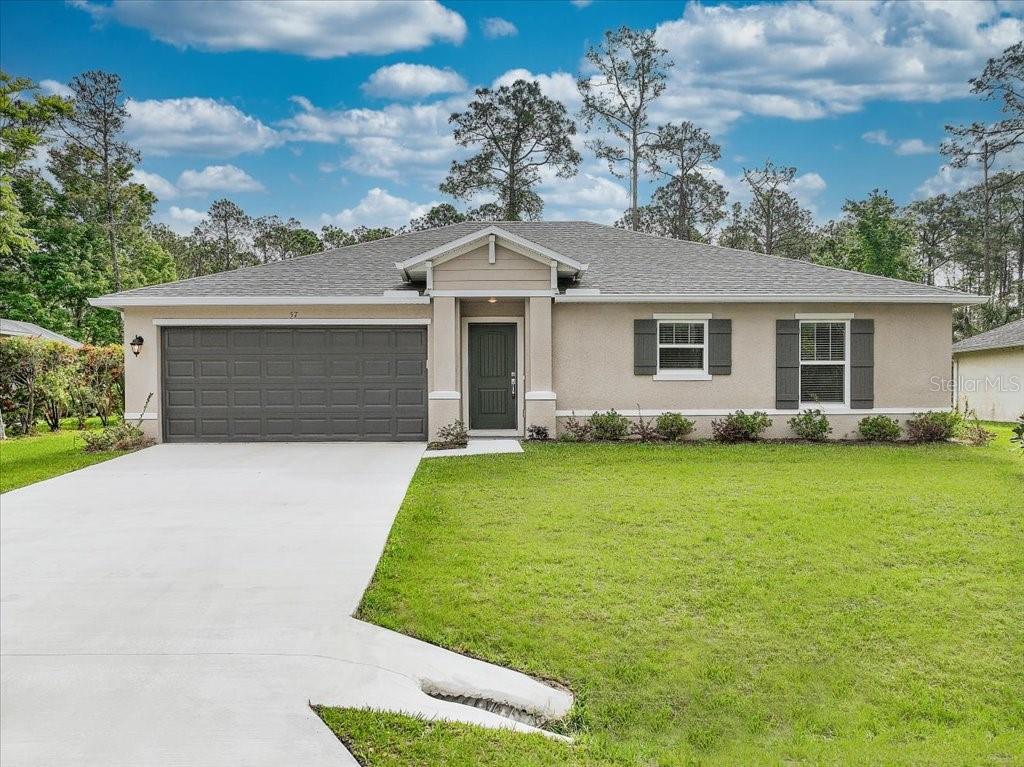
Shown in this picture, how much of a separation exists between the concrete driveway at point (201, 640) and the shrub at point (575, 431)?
503cm

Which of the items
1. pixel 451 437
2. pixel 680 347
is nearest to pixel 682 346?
pixel 680 347

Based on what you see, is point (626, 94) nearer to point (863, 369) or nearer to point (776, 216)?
point (776, 216)

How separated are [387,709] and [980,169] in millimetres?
35983

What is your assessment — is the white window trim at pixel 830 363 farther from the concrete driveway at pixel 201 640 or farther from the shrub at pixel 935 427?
the concrete driveway at pixel 201 640

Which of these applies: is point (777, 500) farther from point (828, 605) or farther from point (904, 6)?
point (904, 6)

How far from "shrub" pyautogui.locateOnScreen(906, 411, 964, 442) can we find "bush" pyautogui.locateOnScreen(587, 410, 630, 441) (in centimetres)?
556

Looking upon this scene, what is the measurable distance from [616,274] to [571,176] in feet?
53.4

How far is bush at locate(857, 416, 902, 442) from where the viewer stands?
1241cm

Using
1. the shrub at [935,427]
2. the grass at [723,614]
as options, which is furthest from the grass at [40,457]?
the shrub at [935,427]

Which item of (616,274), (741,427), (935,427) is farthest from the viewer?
(616,274)

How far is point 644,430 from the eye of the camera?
12289mm

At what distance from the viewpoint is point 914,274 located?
25.4 meters

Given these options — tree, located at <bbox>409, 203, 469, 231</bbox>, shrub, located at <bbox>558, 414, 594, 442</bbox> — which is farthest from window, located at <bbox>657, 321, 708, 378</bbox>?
tree, located at <bbox>409, 203, 469, 231</bbox>

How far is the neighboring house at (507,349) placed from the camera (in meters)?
12.0
